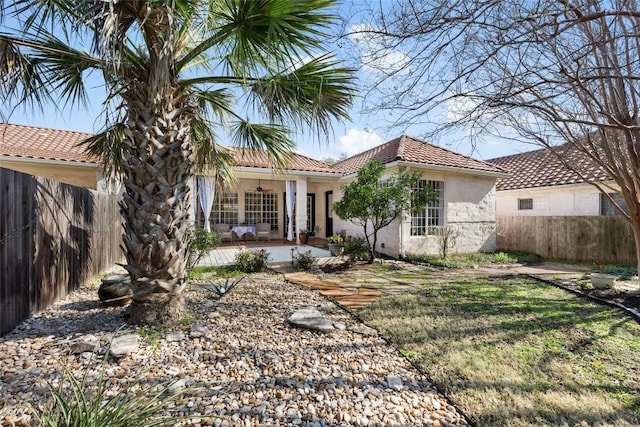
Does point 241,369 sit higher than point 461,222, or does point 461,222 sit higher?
point 461,222

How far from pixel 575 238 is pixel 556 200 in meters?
2.74

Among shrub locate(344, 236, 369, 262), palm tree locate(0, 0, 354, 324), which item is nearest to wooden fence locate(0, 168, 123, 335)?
palm tree locate(0, 0, 354, 324)

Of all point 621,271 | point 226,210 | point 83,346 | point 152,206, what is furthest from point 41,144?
point 621,271

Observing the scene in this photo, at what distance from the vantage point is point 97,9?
9.75 feet

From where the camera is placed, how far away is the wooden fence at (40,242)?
4016mm

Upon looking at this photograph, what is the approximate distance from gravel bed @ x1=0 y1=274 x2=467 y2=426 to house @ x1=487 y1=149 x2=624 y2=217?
10.4 meters

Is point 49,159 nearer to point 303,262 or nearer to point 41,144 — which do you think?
point 41,144

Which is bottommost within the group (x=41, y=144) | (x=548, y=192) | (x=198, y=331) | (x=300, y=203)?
(x=198, y=331)

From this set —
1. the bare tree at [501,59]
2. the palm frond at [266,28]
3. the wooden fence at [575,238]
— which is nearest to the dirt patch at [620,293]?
the bare tree at [501,59]

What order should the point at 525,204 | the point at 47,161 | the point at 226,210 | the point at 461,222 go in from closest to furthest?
the point at 47,161 < the point at 461,222 < the point at 525,204 < the point at 226,210

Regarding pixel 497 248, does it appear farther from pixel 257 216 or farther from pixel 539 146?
pixel 257 216

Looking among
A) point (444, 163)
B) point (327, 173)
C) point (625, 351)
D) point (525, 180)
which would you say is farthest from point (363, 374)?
point (525, 180)

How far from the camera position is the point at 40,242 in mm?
4824

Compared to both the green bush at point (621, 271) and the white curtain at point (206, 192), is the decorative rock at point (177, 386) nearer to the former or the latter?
the white curtain at point (206, 192)
